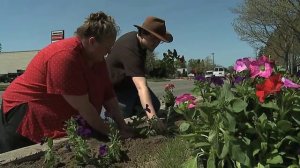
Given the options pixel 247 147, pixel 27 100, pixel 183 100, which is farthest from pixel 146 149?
pixel 247 147

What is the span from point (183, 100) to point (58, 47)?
1.13 m

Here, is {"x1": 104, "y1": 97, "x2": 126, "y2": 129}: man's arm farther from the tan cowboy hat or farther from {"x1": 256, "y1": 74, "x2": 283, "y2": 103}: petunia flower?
{"x1": 256, "y1": 74, "x2": 283, "y2": 103}: petunia flower

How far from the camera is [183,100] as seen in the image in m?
3.36

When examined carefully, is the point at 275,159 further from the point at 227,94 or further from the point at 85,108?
the point at 85,108

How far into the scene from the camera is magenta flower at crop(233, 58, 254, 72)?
3.27 meters

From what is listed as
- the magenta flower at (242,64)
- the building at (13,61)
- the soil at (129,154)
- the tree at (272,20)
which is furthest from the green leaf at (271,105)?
the building at (13,61)

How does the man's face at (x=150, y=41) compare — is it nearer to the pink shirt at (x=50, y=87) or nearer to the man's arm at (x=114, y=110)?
the man's arm at (x=114, y=110)

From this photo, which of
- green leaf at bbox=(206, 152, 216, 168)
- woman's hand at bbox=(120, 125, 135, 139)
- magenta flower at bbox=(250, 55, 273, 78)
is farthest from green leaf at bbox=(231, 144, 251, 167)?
woman's hand at bbox=(120, 125, 135, 139)

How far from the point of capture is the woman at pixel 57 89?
377cm

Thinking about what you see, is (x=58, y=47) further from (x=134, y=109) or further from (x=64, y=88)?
(x=134, y=109)

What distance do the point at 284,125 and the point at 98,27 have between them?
1.73 meters

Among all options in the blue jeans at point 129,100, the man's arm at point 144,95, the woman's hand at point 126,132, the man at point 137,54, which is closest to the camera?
the woman's hand at point 126,132

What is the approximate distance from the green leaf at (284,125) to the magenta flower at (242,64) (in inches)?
25.7

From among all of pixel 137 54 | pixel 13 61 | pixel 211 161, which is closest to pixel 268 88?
pixel 211 161
